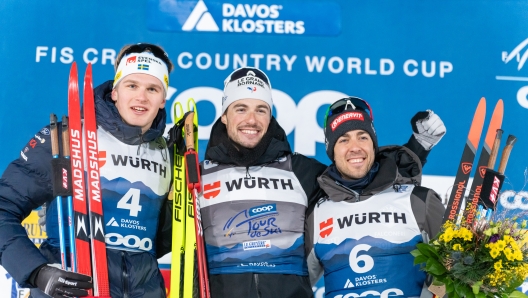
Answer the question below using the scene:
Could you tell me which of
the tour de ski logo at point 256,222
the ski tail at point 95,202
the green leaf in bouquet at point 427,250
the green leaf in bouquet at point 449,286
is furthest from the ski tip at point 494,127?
the ski tail at point 95,202

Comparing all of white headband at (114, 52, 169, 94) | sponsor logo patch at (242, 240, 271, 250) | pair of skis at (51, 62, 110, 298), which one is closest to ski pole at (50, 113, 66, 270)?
pair of skis at (51, 62, 110, 298)

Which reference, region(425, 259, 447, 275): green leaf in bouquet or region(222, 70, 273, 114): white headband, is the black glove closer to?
region(222, 70, 273, 114): white headband

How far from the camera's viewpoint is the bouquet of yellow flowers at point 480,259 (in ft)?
8.28

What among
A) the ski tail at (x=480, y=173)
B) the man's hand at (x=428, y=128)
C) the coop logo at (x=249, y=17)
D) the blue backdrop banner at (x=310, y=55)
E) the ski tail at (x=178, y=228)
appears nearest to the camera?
the ski tail at (x=480, y=173)

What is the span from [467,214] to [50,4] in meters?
2.97

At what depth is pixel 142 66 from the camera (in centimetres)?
309

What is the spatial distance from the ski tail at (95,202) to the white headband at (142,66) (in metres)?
0.20

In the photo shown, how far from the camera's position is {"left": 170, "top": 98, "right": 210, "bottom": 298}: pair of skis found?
3010mm

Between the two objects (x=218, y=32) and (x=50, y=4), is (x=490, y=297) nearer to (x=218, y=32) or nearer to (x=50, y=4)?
(x=218, y=32)

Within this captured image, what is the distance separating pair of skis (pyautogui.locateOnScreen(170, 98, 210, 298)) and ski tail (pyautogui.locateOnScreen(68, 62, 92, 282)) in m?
0.46

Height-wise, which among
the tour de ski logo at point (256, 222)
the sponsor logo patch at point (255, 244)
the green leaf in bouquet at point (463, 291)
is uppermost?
the tour de ski logo at point (256, 222)

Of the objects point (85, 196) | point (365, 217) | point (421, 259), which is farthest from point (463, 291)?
point (85, 196)

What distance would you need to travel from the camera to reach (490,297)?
8.51 feet

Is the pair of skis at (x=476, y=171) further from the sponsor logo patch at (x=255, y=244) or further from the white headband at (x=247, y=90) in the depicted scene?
the white headband at (x=247, y=90)
